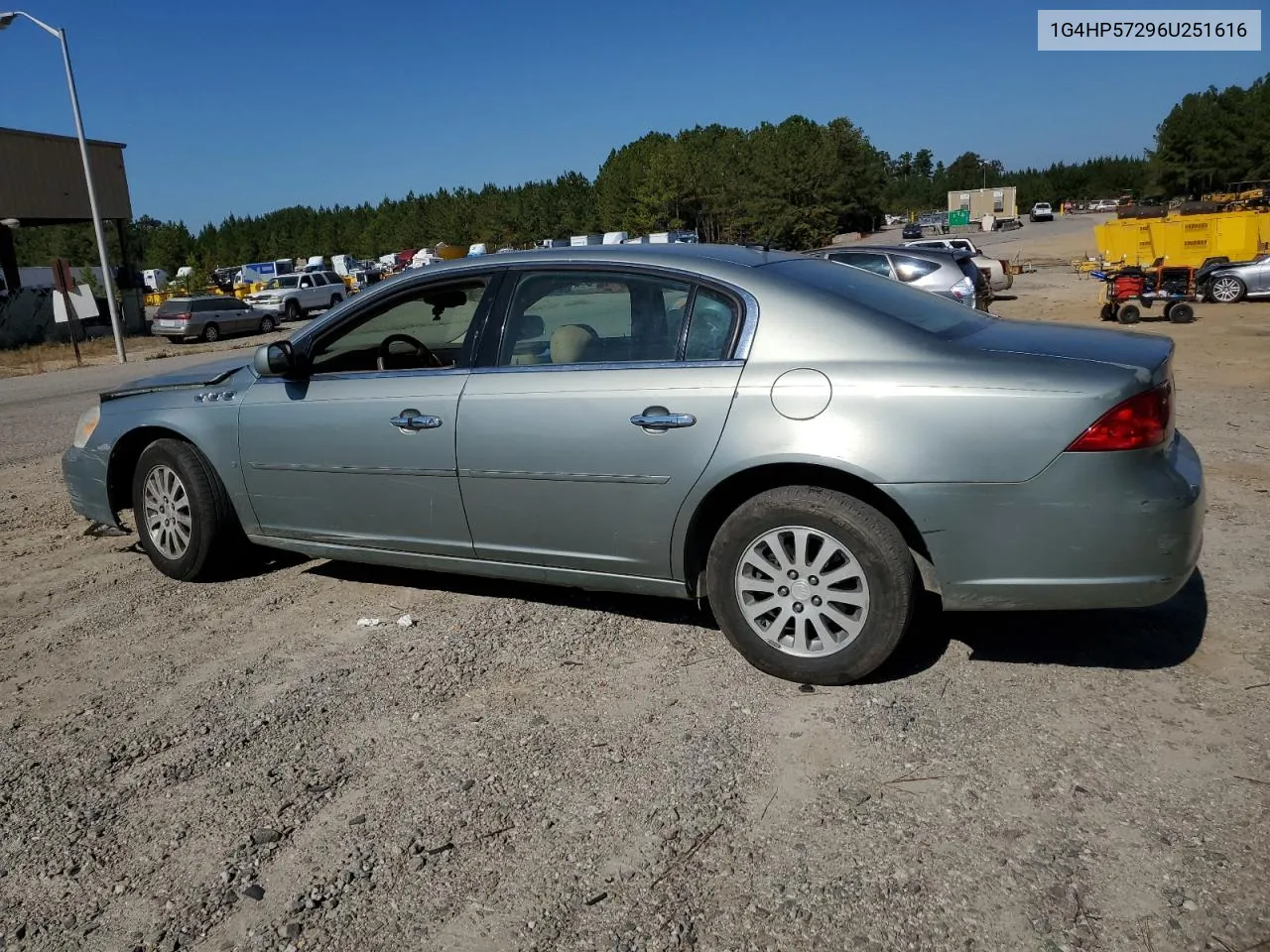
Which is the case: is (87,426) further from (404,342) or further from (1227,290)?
(1227,290)

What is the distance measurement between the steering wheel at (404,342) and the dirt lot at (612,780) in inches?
46.4

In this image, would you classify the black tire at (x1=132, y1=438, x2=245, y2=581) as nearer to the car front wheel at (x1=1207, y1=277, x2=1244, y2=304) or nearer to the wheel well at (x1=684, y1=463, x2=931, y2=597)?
the wheel well at (x1=684, y1=463, x2=931, y2=597)

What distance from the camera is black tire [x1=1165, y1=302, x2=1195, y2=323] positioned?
59.8ft

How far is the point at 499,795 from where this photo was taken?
3.16 metres

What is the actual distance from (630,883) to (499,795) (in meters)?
0.62

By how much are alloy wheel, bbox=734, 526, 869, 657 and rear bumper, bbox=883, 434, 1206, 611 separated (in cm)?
31

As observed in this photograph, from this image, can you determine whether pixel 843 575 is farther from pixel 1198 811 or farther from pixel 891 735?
pixel 1198 811

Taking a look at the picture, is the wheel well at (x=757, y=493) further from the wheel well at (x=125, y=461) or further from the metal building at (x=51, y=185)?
the metal building at (x=51, y=185)

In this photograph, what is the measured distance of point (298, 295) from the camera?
41.3 m

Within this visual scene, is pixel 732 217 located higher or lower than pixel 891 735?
higher

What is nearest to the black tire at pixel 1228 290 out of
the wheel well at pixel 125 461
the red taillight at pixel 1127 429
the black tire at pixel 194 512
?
the red taillight at pixel 1127 429

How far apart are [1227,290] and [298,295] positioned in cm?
3316

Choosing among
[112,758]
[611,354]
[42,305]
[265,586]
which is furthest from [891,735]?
[42,305]

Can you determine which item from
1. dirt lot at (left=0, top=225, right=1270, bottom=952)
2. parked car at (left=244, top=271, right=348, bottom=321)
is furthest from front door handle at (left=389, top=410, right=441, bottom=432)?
parked car at (left=244, top=271, right=348, bottom=321)
